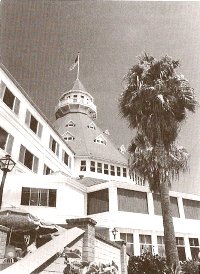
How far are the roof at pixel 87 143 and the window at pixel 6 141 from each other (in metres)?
13.2

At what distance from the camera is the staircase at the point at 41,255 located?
229 inches

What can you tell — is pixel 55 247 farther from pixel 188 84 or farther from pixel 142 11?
pixel 188 84

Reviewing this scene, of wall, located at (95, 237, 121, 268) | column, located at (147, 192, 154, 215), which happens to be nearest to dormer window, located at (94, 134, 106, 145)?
column, located at (147, 192, 154, 215)

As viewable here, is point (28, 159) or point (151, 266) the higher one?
point (28, 159)

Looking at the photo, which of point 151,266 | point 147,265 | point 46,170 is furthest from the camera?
point 46,170

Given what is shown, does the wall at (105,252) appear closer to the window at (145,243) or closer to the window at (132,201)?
the window at (145,243)

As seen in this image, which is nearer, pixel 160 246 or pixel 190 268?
pixel 190 268

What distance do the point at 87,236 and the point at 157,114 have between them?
34.4ft

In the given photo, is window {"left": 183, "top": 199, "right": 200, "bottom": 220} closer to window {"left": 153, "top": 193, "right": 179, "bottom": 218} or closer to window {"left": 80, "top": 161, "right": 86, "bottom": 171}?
window {"left": 153, "top": 193, "right": 179, "bottom": 218}

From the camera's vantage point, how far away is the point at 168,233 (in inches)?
588

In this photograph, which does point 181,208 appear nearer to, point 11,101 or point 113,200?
point 113,200

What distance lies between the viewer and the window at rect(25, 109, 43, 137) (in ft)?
84.9

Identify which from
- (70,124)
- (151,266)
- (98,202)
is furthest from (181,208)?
(70,124)

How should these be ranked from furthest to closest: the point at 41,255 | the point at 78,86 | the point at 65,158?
the point at 78,86
the point at 65,158
the point at 41,255
